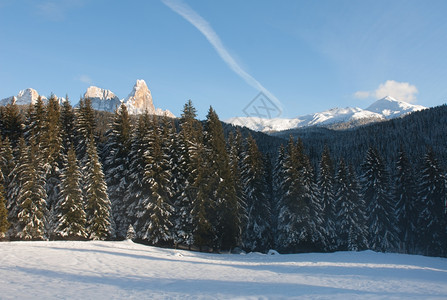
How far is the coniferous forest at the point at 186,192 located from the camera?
32906 mm

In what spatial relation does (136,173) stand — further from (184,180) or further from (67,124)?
(67,124)

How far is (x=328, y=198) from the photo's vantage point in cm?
4688

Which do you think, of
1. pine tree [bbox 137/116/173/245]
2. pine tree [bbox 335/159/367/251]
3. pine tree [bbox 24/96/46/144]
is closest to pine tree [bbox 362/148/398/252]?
pine tree [bbox 335/159/367/251]

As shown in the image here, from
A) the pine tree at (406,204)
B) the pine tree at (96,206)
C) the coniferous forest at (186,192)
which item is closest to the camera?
the pine tree at (96,206)

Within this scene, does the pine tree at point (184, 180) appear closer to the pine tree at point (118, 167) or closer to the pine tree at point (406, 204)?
the pine tree at point (118, 167)

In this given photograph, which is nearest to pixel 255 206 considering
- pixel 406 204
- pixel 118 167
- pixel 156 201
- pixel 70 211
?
pixel 156 201

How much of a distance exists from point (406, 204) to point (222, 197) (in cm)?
2897

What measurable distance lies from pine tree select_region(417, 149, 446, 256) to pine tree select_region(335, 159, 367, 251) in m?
8.33

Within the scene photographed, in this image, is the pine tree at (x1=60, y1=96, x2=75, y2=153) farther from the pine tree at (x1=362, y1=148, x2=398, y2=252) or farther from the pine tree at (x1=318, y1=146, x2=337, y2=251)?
the pine tree at (x1=362, y1=148, x2=398, y2=252)

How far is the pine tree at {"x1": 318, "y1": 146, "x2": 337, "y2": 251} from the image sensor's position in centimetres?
4472

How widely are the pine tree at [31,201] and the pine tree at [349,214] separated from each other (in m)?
37.9

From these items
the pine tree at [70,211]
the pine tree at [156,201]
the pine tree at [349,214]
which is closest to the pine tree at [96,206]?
the pine tree at [70,211]

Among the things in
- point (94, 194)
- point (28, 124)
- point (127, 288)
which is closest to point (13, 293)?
point (127, 288)

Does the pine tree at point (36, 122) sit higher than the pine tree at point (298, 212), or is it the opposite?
the pine tree at point (36, 122)
